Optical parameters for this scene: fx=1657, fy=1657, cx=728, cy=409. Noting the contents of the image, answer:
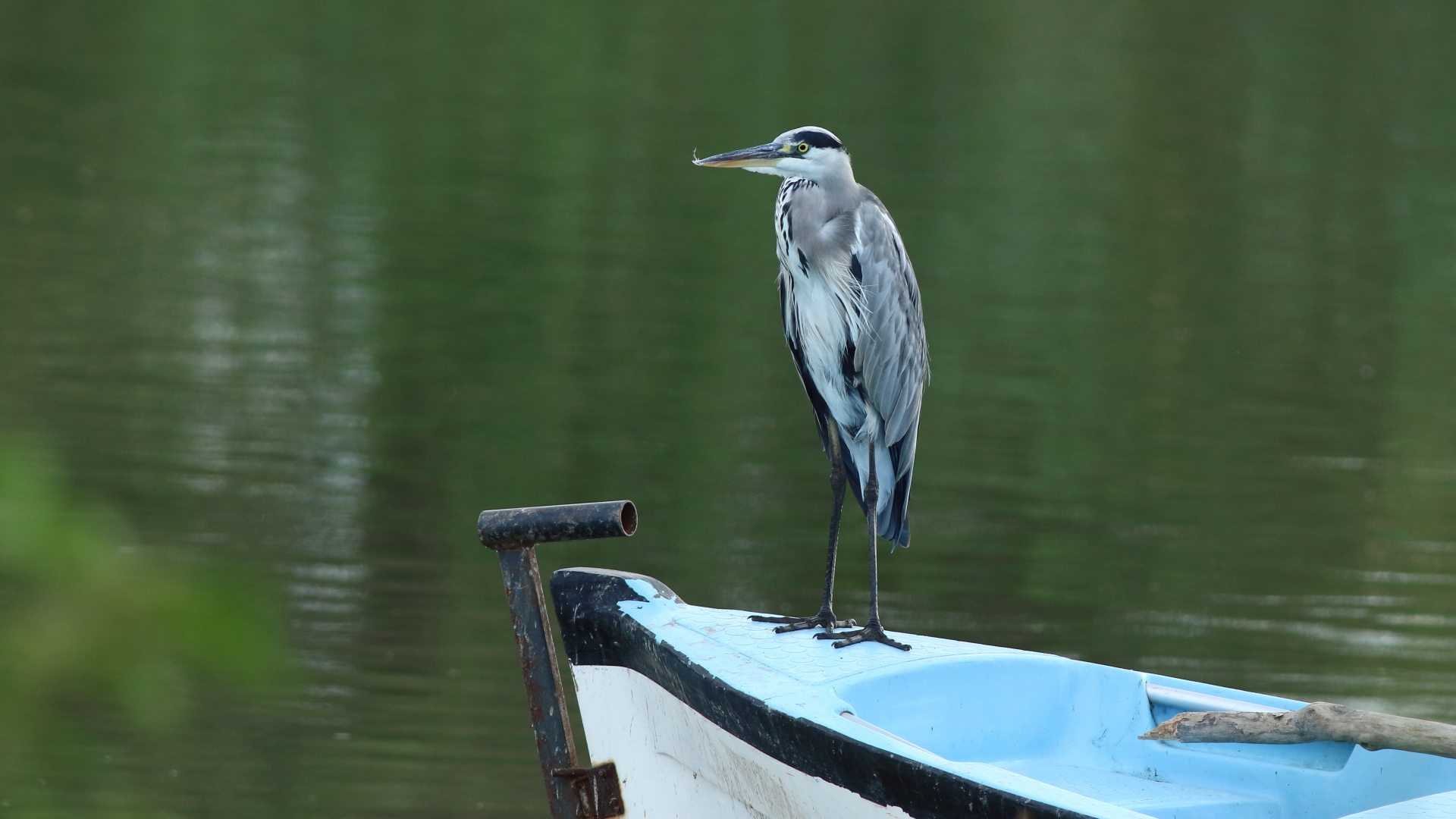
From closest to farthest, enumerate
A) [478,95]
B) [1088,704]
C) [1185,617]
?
1. [1088,704]
2. [1185,617]
3. [478,95]

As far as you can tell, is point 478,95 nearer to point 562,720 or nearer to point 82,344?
point 82,344

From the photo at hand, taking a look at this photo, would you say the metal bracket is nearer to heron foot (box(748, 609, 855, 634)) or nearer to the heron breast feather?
heron foot (box(748, 609, 855, 634))

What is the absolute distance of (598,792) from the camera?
388 cm

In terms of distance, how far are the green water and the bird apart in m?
1.71

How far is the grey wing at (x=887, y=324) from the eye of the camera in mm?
3811

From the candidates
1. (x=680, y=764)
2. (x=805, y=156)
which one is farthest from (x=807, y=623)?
(x=805, y=156)

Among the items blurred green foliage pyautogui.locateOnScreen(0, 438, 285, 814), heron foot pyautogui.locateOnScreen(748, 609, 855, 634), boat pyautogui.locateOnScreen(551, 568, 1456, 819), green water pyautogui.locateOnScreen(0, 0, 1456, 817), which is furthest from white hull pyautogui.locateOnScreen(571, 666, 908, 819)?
blurred green foliage pyautogui.locateOnScreen(0, 438, 285, 814)

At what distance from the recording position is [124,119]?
14766 mm

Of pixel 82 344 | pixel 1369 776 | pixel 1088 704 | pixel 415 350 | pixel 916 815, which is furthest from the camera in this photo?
pixel 415 350

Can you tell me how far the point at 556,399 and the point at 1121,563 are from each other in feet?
10.4

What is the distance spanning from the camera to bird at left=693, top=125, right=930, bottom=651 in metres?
3.80

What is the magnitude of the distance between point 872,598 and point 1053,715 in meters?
0.56

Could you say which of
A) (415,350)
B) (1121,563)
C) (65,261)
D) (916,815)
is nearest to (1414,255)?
(1121,563)

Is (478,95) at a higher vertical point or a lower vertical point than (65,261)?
higher
